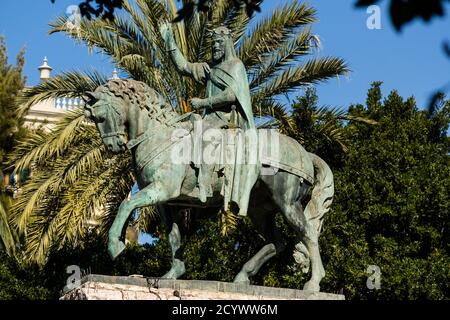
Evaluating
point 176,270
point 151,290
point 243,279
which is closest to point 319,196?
point 243,279

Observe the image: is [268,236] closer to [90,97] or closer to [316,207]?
[316,207]

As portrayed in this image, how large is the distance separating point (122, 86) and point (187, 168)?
1173mm

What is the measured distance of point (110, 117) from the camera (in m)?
16.0

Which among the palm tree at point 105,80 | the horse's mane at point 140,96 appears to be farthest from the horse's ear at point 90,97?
the palm tree at point 105,80

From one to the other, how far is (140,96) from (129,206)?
1.32 m

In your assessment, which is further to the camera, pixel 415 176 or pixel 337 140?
pixel 415 176

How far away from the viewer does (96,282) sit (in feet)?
50.4

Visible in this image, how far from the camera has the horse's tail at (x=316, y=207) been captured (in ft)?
55.3

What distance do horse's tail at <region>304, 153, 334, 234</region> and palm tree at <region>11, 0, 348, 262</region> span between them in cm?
664

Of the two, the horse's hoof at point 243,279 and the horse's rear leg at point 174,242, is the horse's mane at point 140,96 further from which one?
the horse's hoof at point 243,279

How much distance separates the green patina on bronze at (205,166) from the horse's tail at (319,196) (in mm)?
12
